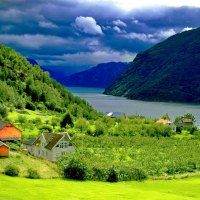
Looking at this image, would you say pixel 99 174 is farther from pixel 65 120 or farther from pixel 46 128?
pixel 65 120

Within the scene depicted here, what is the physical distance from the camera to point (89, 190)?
47.2m

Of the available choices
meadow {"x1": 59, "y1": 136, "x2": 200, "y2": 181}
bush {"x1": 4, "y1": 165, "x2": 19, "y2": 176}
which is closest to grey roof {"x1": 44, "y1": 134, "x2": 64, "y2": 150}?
meadow {"x1": 59, "y1": 136, "x2": 200, "y2": 181}

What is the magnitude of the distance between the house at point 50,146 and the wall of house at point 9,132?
2.51 m

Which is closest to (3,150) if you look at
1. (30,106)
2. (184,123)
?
(30,106)

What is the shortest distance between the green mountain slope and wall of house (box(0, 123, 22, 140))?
43186mm

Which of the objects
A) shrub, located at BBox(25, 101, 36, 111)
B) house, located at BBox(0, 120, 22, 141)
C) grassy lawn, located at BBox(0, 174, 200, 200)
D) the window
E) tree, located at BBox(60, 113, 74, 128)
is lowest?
grassy lawn, located at BBox(0, 174, 200, 200)

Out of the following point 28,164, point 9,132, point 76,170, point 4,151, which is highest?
point 9,132

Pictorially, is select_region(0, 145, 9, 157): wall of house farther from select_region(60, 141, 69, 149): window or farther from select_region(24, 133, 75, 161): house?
select_region(60, 141, 69, 149): window

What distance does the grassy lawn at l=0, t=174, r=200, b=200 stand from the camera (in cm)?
3976

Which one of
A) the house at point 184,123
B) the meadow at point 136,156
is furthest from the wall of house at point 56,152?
the house at point 184,123

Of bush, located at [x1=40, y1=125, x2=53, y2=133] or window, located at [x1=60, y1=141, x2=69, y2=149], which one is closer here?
window, located at [x1=60, y1=141, x2=69, y2=149]

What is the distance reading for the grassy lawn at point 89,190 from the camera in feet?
130

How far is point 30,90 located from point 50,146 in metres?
83.0

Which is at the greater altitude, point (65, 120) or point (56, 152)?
point (65, 120)
